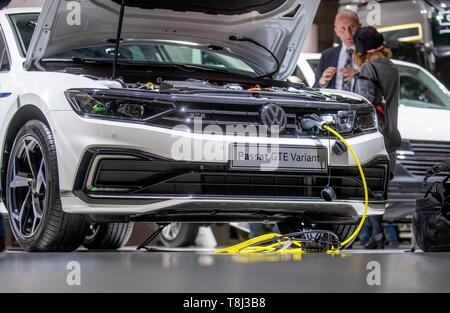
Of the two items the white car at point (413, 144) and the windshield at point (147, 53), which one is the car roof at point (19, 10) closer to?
the windshield at point (147, 53)

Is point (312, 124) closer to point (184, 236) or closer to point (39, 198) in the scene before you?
point (39, 198)

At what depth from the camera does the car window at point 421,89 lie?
8280 millimetres

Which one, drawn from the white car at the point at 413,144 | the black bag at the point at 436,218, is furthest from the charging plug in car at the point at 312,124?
the white car at the point at 413,144

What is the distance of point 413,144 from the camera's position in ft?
24.4

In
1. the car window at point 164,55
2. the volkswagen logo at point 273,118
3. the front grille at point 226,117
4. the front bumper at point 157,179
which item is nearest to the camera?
the front bumper at point 157,179

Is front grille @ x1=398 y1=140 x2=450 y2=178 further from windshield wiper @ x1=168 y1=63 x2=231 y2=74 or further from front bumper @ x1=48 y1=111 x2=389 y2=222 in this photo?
front bumper @ x1=48 y1=111 x2=389 y2=222

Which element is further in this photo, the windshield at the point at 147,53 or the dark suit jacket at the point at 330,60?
the dark suit jacket at the point at 330,60

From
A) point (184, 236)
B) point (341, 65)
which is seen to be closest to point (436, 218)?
point (341, 65)

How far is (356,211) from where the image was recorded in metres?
4.78

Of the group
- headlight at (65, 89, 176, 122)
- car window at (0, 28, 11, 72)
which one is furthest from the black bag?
car window at (0, 28, 11, 72)

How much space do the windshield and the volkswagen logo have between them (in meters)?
1.24

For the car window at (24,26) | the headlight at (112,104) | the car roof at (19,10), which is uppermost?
the car roof at (19,10)
